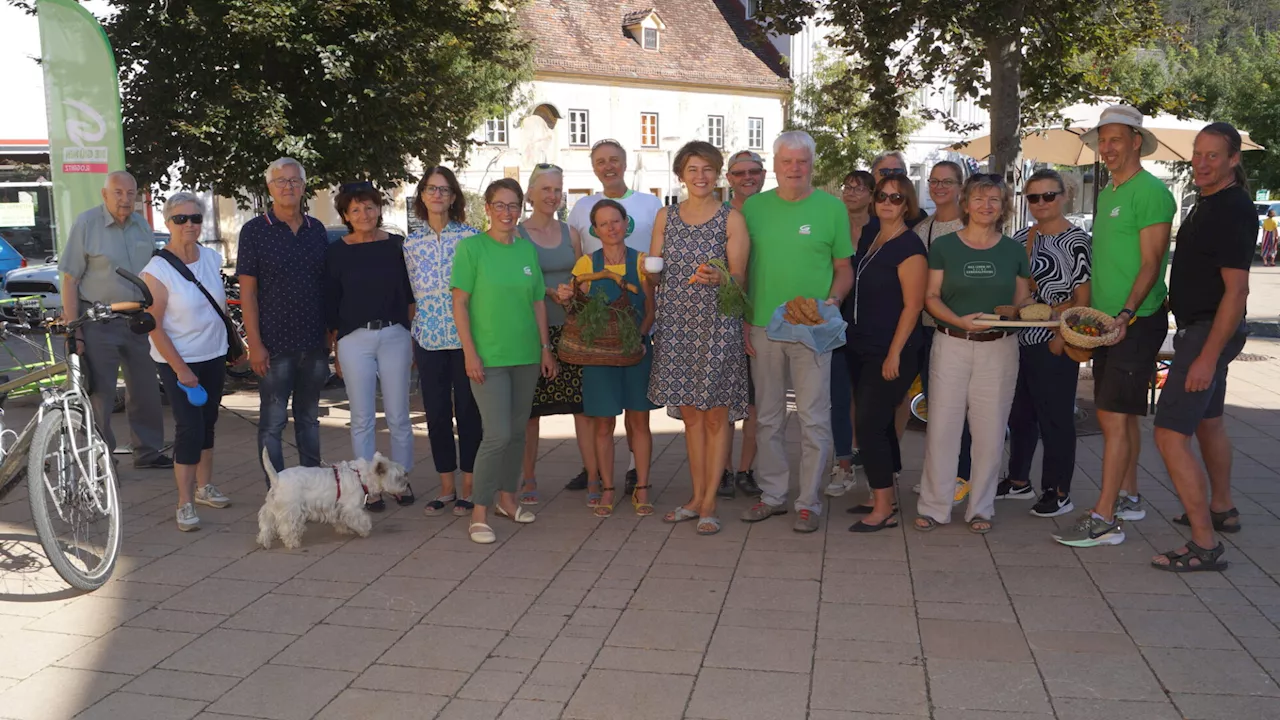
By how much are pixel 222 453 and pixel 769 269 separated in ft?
15.0

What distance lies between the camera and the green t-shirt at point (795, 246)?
5.47 m

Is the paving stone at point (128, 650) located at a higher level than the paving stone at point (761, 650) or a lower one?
higher

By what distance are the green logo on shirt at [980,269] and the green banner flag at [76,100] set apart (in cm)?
674

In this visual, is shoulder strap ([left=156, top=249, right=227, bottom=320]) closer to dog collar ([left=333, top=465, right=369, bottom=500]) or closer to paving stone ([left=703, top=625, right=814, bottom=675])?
dog collar ([left=333, top=465, right=369, bottom=500])

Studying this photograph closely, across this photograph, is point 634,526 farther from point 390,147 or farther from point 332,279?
point 390,147

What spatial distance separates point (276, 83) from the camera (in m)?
11.9

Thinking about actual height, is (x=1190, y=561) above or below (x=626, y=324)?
below

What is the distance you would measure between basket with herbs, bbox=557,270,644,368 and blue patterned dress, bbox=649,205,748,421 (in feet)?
0.59

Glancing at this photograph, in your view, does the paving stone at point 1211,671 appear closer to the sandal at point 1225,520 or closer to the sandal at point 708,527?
the sandal at point 1225,520

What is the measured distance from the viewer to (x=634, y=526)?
232 inches

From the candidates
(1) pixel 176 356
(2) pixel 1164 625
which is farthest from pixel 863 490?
(1) pixel 176 356

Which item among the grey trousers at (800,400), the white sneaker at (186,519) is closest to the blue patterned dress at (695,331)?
the grey trousers at (800,400)

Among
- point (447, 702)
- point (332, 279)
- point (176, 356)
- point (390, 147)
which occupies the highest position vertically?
point (390, 147)

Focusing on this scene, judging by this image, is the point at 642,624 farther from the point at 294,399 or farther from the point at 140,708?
the point at 294,399
